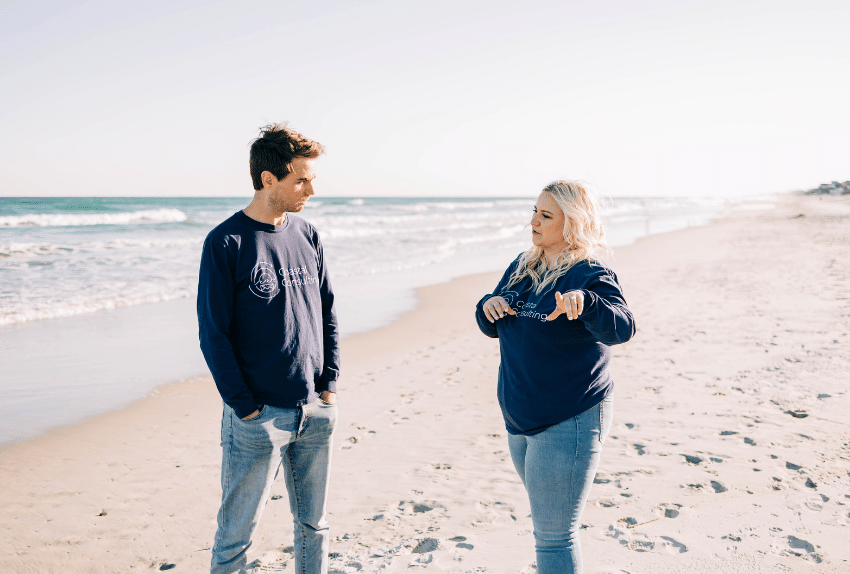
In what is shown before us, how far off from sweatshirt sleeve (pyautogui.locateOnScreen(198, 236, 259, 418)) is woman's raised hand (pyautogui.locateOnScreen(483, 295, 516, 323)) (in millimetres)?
→ 1027

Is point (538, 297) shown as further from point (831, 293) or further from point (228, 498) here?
point (831, 293)

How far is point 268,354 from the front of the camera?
237cm

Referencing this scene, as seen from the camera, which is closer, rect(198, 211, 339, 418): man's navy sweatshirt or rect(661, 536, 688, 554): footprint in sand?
rect(198, 211, 339, 418): man's navy sweatshirt

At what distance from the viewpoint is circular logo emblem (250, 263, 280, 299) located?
2.33 metres

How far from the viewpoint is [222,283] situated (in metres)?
2.26

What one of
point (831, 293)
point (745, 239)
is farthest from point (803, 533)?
point (745, 239)

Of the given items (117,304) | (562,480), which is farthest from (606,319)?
(117,304)

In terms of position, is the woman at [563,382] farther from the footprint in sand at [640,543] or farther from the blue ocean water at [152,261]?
the blue ocean water at [152,261]

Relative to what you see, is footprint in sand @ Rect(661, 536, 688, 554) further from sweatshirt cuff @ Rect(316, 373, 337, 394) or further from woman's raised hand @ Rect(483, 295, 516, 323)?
sweatshirt cuff @ Rect(316, 373, 337, 394)

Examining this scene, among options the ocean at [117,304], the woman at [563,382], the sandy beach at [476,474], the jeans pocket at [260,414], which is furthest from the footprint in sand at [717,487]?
the jeans pocket at [260,414]

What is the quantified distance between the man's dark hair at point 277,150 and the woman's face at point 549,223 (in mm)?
1025

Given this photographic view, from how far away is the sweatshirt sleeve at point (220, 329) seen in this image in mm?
2240

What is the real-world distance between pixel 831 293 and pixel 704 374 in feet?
17.3

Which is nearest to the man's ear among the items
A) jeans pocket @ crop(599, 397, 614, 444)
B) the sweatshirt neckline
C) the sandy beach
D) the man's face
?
the man's face
